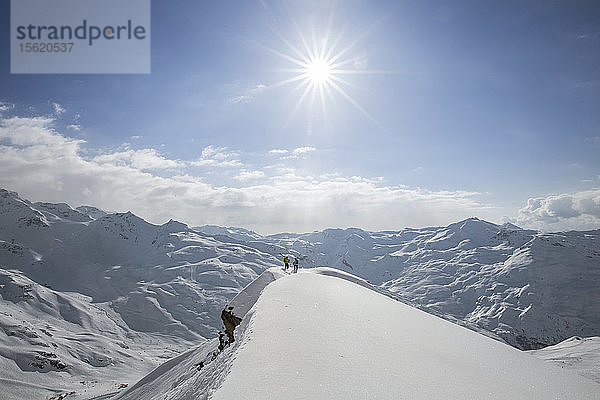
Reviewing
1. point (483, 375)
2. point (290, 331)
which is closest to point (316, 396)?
point (290, 331)

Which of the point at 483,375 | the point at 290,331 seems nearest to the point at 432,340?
the point at 483,375

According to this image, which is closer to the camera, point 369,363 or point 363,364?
point 363,364

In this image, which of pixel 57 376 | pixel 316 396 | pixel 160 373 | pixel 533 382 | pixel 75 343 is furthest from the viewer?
pixel 75 343

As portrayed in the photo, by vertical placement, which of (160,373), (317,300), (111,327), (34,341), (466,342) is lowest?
(111,327)

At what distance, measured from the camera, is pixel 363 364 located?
8609 mm

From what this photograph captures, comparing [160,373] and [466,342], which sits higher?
[466,342]

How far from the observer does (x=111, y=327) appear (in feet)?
562

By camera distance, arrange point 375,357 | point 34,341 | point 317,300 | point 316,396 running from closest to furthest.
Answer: point 316,396 → point 375,357 → point 317,300 → point 34,341

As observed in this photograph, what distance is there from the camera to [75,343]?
12125 cm

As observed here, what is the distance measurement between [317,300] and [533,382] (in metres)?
9.06

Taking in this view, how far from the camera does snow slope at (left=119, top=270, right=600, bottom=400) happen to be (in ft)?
23.9

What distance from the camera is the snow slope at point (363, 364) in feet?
23.9

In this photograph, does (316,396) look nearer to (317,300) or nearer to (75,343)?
(317,300)

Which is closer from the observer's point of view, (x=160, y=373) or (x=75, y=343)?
(x=160, y=373)
